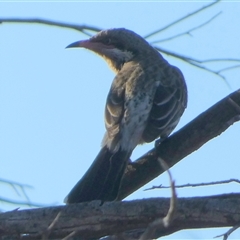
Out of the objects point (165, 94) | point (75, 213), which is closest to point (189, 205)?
point (75, 213)

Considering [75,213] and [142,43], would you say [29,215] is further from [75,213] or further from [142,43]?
[142,43]

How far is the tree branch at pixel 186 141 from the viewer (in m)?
5.81

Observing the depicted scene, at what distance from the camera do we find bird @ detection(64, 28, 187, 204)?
18.7 feet

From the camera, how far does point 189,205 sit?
14.6 ft

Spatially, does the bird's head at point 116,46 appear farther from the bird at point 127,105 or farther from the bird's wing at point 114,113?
the bird's wing at point 114,113

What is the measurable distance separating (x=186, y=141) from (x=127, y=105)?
827 mm

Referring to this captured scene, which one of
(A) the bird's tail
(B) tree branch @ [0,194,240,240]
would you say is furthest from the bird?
(B) tree branch @ [0,194,240,240]

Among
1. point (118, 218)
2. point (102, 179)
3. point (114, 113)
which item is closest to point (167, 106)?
point (114, 113)

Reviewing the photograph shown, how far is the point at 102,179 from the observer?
5734mm

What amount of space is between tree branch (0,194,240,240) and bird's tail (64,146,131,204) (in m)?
0.69

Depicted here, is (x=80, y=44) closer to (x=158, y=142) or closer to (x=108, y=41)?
(x=108, y=41)

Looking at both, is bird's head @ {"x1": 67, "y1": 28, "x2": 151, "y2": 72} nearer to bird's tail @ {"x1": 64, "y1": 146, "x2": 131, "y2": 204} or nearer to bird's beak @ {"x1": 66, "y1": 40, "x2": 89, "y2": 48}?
bird's beak @ {"x1": 66, "y1": 40, "x2": 89, "y2": 48}

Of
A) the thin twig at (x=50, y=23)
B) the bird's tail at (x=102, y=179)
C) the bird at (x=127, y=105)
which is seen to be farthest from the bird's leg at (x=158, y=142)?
the thin twig at (x=50, y=23)

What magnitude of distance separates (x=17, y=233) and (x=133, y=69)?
3.13 m
